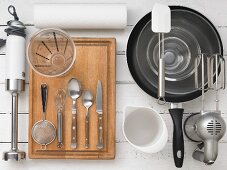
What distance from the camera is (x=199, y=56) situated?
3.44 ft

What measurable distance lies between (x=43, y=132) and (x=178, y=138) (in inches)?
14.3

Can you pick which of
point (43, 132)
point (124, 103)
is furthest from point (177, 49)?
point (43, 132)

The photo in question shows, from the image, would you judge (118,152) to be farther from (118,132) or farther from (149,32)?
(149,32)

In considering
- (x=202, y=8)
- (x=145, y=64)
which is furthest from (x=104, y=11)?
(x=202, y=8)

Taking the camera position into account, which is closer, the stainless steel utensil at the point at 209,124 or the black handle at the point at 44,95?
the stainless steel utensil at the point at 209,124

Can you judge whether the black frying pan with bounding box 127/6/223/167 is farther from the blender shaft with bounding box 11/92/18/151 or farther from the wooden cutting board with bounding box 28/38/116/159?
the blender shaft with bounding box 11/92/18/151

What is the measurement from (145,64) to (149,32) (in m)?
0.09

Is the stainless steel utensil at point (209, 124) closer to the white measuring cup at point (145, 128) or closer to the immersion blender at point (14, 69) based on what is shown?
the white measuring cup at point (145, 128)

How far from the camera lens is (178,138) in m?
0.97

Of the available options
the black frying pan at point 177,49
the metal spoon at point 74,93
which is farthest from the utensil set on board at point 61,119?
the black frying pan at point 177,49

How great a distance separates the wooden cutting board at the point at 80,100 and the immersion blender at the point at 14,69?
0.11 ft

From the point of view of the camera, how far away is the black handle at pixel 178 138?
3.18ft

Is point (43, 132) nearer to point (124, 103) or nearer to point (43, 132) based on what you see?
point (43, 132)

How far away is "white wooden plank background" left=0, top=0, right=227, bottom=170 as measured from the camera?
3.49ft
